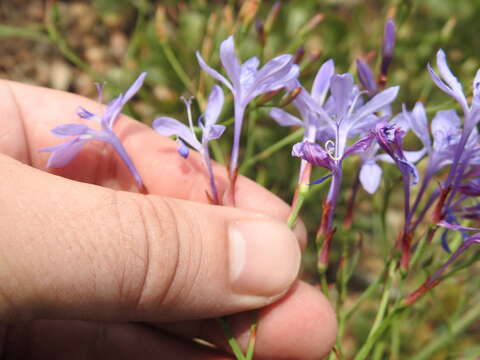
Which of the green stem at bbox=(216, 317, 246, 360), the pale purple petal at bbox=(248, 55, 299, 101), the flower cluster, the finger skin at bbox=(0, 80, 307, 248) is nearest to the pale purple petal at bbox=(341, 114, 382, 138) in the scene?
the flower cluster

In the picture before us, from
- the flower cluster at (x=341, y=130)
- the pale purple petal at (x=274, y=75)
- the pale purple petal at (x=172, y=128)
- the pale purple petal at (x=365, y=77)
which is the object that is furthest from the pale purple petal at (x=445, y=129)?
the pale purple petal at (x=172, y=128)

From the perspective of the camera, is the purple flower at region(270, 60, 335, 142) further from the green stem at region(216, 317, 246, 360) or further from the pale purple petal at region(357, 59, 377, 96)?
the green stem at region(216, 317, 246, 360)

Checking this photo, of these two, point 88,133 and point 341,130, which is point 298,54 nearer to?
point 341,130

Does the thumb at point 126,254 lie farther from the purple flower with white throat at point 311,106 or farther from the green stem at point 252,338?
the purple flower with white throat at point 311,106

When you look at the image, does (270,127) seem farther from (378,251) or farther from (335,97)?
(335,97)

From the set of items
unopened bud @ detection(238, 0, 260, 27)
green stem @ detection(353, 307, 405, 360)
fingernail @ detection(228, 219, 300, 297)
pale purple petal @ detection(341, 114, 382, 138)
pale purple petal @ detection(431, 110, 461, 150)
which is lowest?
green stem @ detection(353, 307, 405, 360)

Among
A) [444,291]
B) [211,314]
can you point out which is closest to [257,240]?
[211,314]

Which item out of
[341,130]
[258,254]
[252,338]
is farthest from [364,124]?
[252,338]
